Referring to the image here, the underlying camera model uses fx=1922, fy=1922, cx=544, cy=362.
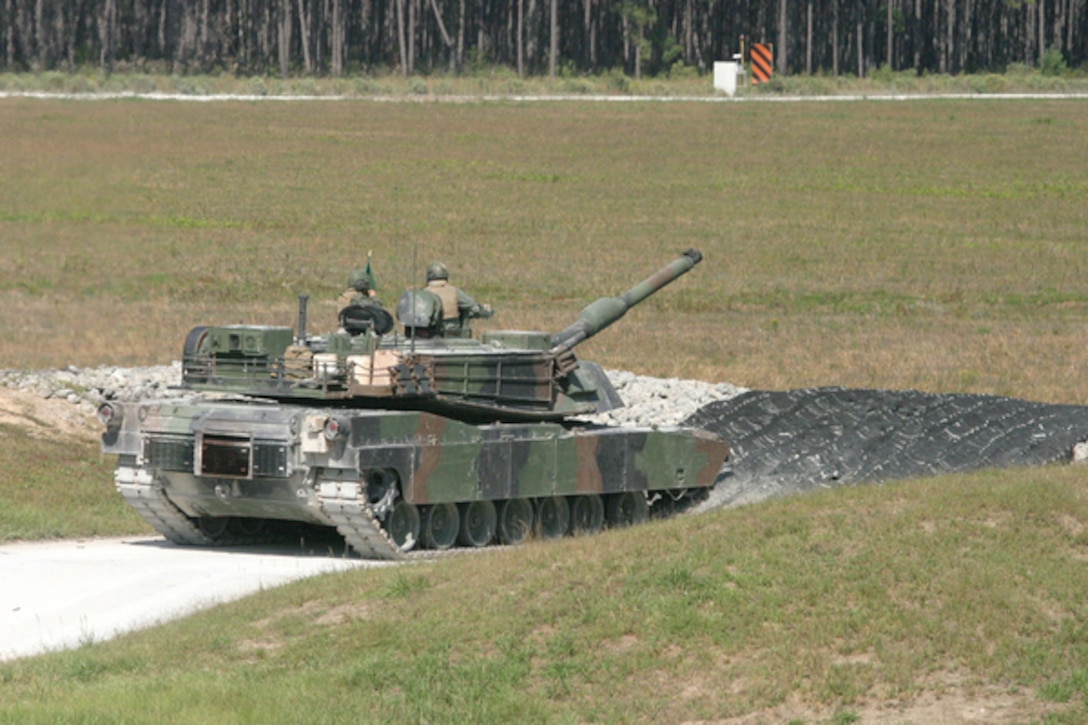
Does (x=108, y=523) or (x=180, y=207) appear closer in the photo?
(x=108, y=523)

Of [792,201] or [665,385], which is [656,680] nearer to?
[665,385]

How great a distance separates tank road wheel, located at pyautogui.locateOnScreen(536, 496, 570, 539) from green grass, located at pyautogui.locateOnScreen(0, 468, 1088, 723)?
5.51 meters

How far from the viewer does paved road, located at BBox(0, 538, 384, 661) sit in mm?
14312

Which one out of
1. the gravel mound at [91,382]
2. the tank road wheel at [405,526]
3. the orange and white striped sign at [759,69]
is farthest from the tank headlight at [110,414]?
the orange and white striped sign at [759,69]

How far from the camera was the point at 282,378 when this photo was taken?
18.7m

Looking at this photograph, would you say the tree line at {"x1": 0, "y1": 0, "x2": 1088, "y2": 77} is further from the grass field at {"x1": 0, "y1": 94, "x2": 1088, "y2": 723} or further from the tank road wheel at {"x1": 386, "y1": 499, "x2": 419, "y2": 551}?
the tank road wheel at {"x1": 386, "y1": 499, "x2": 419, "y2": 551}

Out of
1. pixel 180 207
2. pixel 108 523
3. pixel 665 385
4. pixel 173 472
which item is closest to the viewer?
pixel 173 472

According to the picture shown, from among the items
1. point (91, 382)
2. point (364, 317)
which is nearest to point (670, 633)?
point (364, 317)

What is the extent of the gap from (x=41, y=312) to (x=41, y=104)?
9.73 m

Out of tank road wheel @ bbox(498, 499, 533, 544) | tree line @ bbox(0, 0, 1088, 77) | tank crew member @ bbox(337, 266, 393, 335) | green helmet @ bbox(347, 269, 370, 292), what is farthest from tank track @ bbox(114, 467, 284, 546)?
tree line @ bbox(0, 0, 1088, 77)

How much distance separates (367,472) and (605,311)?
16.9 ft

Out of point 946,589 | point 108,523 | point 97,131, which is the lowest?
point 108,523

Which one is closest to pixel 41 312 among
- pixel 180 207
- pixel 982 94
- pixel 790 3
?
pixel 180 207

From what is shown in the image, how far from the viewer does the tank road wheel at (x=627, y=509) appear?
68.7 feet
